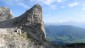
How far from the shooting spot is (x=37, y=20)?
147 feet

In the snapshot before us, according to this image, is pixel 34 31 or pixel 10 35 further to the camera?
pixel 34 31

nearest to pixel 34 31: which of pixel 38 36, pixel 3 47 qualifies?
pixel 38 36

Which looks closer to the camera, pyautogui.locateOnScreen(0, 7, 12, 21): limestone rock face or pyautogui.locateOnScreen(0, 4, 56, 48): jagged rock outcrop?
pyautogui.locateOnScreen(0, 4, 56, 48): jagged rock outcrop

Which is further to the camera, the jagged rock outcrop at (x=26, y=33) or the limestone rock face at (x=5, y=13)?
the limestone rock face at (x=5, y=13)

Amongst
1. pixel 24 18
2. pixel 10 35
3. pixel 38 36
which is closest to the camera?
pixel 10 35

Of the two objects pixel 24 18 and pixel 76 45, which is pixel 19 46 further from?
pixel 76 45

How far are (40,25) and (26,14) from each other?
180 inches

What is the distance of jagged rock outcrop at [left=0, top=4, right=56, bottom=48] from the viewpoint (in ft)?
121

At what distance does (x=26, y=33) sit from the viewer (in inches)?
1645

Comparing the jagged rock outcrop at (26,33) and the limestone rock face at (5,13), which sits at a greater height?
the limestone rock face at (5,13)

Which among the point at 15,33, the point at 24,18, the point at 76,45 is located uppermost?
the point at 24,18

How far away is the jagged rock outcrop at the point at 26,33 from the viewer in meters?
36.9

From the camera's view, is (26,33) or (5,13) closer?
(26,33)

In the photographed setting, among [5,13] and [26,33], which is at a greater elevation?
[5,13]
